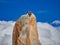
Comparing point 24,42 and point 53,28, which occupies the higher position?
point 53,28

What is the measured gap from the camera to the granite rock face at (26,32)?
687cm

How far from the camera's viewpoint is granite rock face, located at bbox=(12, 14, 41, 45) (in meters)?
6.87

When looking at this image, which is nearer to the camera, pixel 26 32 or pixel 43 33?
pixel 26 32

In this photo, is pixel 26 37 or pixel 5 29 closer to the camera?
pixel 26 37

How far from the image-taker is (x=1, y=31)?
8.32 m

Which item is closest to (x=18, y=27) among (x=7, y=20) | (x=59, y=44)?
(x=7, y=20)

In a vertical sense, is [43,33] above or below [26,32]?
above

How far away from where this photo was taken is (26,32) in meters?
6.93

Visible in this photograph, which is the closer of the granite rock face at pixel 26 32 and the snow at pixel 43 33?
the granite rock face at pixel 26 32

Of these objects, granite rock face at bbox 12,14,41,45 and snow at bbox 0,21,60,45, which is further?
snow at bbox 0,21,60,45

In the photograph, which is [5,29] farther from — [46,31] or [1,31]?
[46,31]

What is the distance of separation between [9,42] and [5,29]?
1.31 ft

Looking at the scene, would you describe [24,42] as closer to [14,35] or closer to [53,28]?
[14,35]

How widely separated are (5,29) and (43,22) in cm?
113
